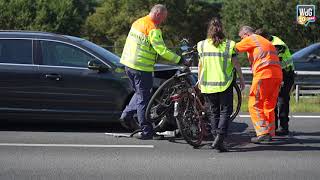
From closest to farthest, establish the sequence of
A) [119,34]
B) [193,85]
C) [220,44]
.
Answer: [220,44], [193,85], [119,34]

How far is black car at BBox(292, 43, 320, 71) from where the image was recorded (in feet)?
54.5

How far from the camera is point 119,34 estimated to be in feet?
211

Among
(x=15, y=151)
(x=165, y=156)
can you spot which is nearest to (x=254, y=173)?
(x=165, y=156)

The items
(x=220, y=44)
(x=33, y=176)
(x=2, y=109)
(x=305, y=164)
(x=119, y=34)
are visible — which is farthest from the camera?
(x=119, y=34)

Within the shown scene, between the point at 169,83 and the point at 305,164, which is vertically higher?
the point at 169,83

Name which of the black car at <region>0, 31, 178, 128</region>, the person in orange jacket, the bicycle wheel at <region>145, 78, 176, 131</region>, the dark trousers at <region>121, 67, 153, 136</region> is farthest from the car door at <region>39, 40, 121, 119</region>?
the person in orange jacket

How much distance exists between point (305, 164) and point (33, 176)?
3.23 metres

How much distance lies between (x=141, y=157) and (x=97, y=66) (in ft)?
6.73

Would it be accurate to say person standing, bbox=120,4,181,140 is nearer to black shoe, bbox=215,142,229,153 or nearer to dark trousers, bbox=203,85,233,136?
dark trousers, bbox=203,85,233,136

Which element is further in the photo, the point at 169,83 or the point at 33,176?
the point at 169,83

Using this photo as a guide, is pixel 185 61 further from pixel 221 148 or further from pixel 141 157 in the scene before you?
pixel 141 157

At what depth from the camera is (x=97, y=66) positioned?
898cm

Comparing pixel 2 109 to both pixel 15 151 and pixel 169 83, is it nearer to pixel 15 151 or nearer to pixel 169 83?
pixel 15 151

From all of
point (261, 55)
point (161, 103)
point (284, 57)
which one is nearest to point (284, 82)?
point (284, 57)
